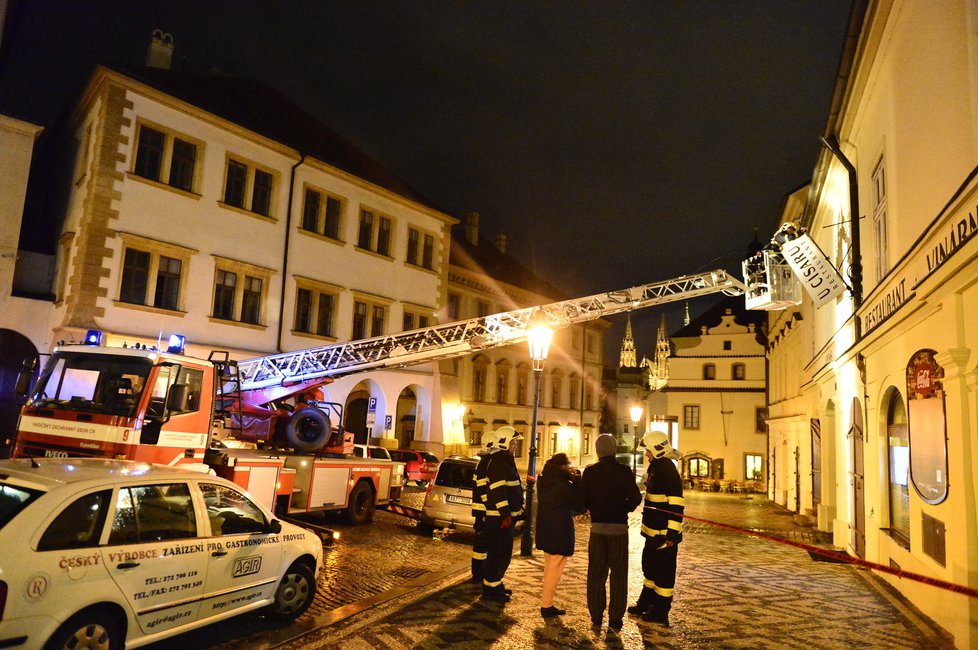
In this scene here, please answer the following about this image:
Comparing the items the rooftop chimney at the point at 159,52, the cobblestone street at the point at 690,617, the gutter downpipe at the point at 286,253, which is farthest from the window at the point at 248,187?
the cobblestone street at the point at 690,617

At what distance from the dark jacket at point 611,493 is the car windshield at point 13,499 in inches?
203

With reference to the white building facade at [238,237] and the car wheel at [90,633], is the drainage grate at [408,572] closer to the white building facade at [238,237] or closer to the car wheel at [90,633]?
the car wheel at [90,633]

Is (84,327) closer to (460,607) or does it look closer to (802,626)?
(460,607)

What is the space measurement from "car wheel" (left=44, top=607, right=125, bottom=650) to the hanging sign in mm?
11841

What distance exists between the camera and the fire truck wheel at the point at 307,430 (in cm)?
1503

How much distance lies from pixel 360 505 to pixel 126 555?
9.69 meters

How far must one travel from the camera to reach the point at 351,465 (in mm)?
14070

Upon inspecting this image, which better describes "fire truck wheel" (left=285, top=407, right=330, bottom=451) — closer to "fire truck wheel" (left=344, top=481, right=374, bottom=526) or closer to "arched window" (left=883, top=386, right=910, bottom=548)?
"fire truck wheel" (left=344, top=481, right=374, bottom=526)

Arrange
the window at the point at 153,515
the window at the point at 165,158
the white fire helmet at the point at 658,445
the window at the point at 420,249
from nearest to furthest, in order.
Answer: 1. the window at the point at 153,515
2. the white fire helmet at the point at 658,445
3. the window at the point at 165,158
4. the window at the point at 420,249

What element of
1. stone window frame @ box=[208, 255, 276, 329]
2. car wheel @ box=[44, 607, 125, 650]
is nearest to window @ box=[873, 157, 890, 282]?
car wheel @ box=[44, 607, 125, 650]

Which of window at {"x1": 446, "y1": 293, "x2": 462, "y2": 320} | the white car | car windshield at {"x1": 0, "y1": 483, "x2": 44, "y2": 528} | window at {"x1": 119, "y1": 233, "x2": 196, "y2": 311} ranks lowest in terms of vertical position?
the white car

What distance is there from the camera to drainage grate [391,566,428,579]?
396 inches

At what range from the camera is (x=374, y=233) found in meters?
28.2

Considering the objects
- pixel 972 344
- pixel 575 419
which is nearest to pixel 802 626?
pixel 972 344
